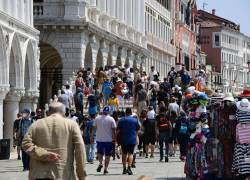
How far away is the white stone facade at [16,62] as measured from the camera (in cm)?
3525

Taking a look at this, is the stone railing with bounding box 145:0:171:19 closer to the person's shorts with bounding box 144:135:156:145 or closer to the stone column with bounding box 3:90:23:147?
the stone column with bounding box 3:90:23:147

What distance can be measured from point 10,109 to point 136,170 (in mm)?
14782

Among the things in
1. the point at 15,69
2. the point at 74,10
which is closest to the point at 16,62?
the point at 15,69

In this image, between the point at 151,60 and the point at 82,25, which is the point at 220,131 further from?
the point at 151,60

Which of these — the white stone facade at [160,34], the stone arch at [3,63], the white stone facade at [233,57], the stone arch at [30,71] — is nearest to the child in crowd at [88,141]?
the stone arch at [3,63]

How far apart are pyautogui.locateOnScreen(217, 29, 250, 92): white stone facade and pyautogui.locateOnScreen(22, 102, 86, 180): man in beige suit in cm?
13064

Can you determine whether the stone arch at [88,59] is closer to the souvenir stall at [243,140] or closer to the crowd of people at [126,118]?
the crowd of people at [126,118]

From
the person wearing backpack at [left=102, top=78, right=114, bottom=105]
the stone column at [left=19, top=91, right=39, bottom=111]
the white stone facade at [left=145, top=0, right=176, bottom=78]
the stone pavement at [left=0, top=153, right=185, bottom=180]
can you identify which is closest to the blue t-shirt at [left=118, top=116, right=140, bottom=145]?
the stone pavement at [left=0, top=153, right=185, bottom=180]

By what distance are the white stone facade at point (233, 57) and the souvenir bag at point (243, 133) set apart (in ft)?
410

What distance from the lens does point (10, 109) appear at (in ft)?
124

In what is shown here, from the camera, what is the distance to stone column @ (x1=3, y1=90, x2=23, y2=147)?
37406 millimetres

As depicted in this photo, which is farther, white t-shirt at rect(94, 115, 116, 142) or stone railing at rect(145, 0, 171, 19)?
stone railing at rect(145, 0, 171, 19)

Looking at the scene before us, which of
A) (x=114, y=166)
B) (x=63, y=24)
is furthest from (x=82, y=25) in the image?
(x=114, y=166)

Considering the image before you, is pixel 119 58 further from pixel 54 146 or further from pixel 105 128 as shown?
pixel 54 146
